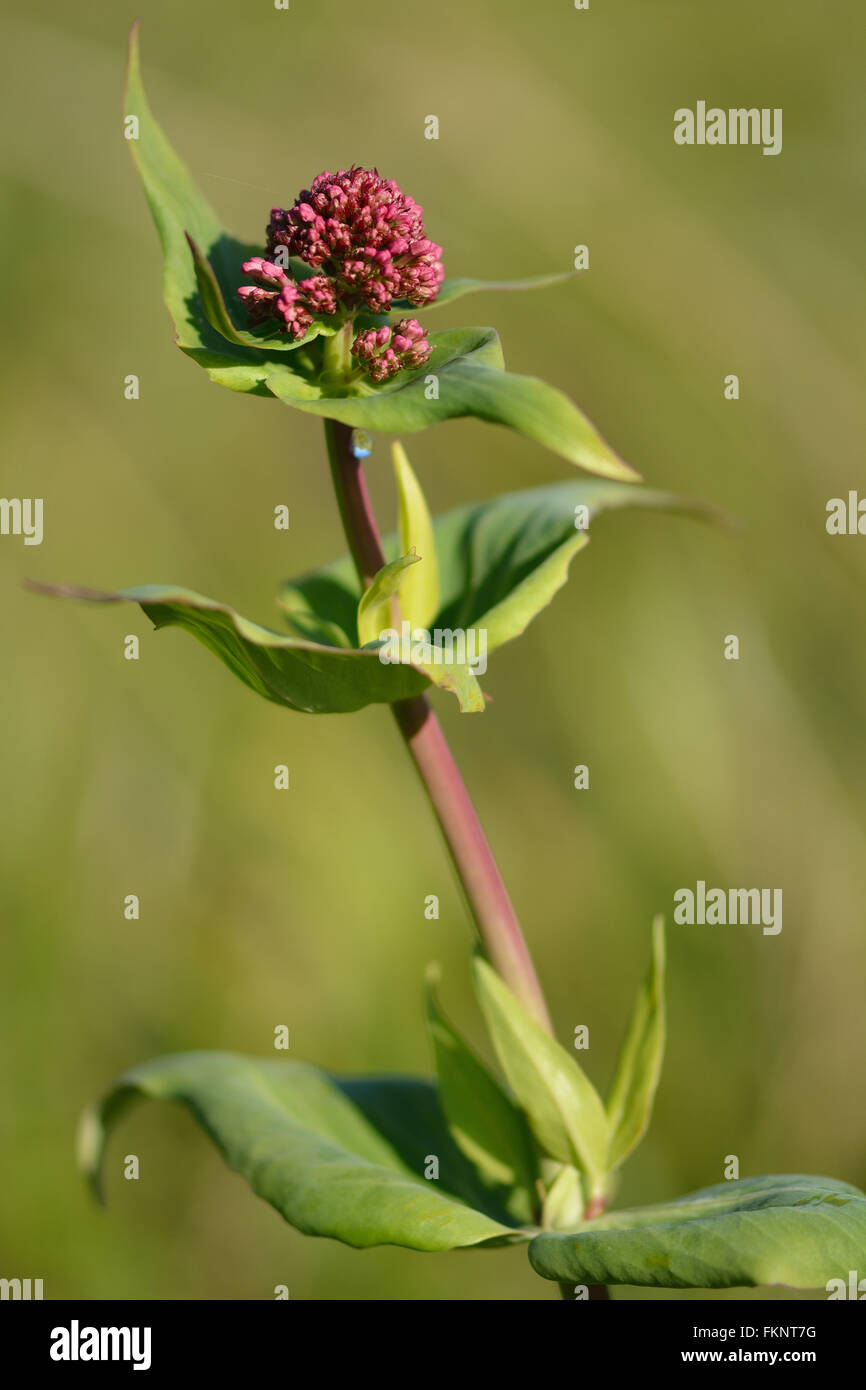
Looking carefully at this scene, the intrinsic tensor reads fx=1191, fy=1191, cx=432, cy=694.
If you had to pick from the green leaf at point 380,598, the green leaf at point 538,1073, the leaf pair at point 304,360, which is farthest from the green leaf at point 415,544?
the green leaf at point 538,1073

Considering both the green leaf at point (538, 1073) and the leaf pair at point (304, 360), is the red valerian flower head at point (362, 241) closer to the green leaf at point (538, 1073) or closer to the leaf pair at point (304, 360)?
the leaf pair at point (304, 360)

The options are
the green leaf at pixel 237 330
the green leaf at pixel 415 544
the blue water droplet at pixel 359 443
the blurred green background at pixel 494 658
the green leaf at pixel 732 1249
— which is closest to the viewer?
the green leaf at pixel 732 1249

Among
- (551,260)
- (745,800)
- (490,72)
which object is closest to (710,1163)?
(745,800)

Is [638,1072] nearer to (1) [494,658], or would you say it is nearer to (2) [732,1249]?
(2) [732,1249]

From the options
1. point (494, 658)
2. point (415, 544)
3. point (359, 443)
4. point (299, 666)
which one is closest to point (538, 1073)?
point (299, 666)

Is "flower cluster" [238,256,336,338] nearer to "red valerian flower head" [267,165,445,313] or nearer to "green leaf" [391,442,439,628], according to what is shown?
"red valerian flower head" [267,165,445,313]

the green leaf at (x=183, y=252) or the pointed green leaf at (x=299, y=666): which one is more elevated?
the green leaf at (x=183, y=252)
